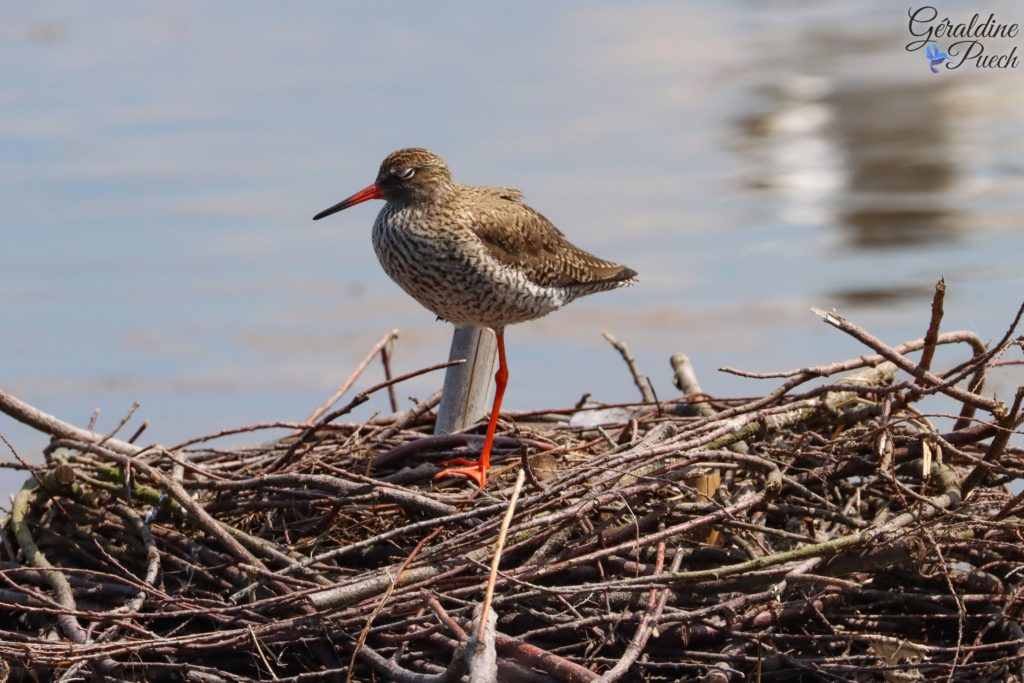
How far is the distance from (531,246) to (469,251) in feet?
1.38

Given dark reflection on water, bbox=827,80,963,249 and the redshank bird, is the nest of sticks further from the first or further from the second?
dark reflection on water, bbox=827,80,963,249

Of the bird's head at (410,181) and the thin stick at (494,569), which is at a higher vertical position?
the bird's head at (410,181)

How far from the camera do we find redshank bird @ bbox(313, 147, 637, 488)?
6.52 metres

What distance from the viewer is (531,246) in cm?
686

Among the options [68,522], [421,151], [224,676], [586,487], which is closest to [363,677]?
[224,676]

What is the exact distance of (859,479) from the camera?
5.59 m

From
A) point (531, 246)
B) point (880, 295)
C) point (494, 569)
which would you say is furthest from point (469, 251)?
point (880, 295)

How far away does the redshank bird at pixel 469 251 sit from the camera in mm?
6520

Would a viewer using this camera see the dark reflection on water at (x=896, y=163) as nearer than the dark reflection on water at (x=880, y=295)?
No

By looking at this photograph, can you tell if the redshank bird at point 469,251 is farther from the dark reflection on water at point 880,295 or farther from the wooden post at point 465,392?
the dark reflection on water at point 880,295

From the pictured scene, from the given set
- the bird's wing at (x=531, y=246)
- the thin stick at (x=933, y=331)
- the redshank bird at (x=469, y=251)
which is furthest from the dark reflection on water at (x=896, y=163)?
the thin stick at (x=933, y=331)

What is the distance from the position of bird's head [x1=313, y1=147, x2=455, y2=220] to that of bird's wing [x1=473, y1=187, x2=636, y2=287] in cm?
21

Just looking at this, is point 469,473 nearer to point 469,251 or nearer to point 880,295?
point 469,251

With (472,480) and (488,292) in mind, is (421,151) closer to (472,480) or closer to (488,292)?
(488,292)
